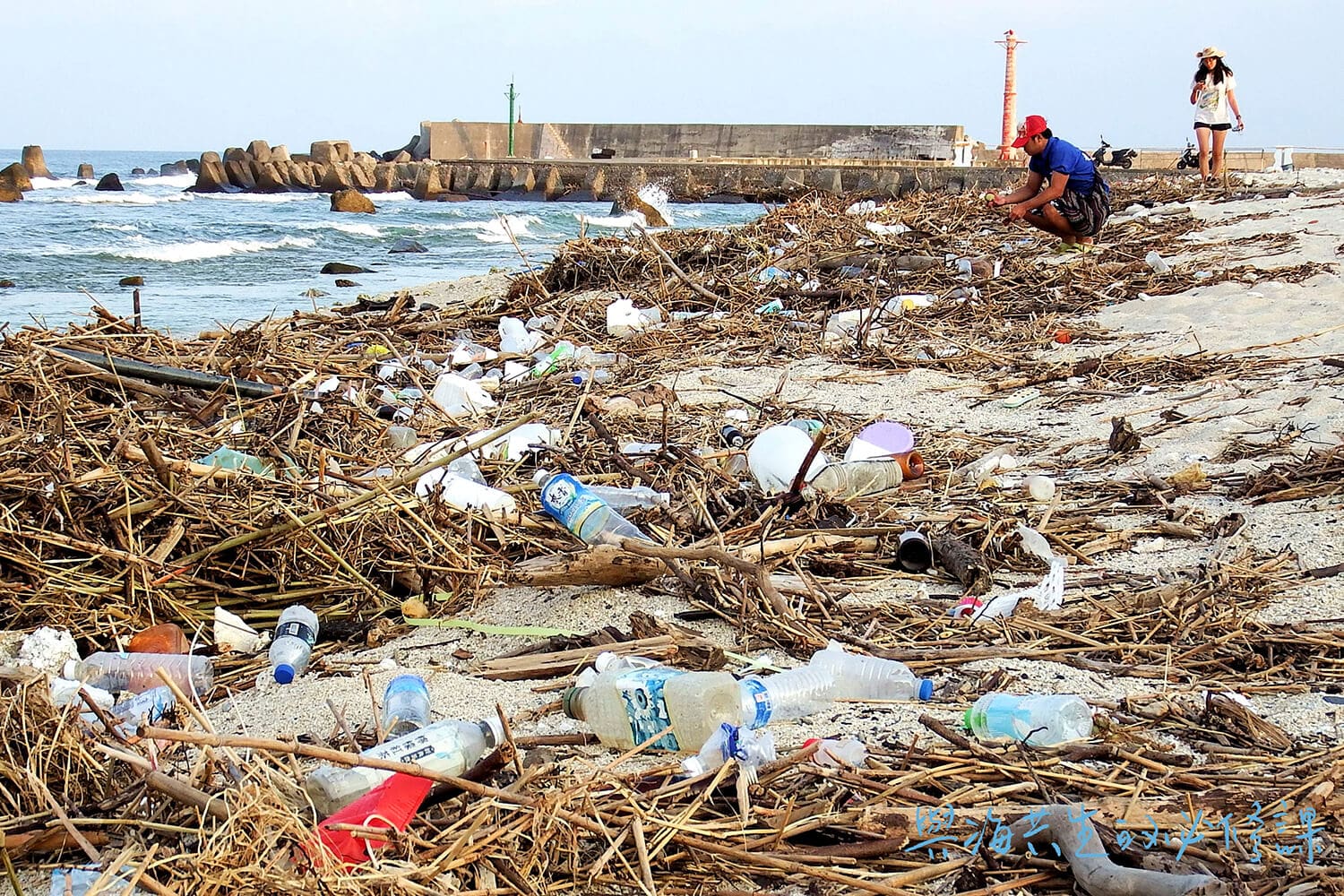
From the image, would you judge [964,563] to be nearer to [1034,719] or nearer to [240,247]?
[1034,719]

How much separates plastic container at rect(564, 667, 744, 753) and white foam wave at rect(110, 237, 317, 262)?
56.5ft

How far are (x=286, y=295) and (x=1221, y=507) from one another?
10601 mm

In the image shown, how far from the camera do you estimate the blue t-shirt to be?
7020 mm

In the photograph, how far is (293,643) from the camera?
2.27 metres

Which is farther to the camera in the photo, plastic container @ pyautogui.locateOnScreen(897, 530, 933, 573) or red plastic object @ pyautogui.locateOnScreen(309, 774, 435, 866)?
plastic container @ pyautogui.locateOnScreen(897, 530, 933, 573)

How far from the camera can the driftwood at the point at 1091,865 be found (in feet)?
4.11

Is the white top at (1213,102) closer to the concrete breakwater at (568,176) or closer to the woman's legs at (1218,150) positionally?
the woman's legs at (1218,150)

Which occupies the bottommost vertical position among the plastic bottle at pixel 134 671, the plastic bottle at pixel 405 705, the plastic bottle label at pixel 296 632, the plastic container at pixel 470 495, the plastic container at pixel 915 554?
the plastic bottle at pixel 134 671

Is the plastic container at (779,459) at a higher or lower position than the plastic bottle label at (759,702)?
higher

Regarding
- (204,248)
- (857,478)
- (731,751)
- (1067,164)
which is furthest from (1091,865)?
(204,248)

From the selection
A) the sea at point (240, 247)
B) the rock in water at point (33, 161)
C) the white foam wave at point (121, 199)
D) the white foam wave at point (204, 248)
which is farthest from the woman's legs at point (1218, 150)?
the rock in water at point (33, 161)

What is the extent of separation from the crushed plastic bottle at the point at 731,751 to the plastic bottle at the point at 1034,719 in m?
0.37

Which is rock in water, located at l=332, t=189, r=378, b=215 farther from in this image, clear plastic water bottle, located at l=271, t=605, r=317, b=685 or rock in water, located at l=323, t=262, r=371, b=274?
clear plastic water bottle, located at l=271, t=605, r=317, b=685

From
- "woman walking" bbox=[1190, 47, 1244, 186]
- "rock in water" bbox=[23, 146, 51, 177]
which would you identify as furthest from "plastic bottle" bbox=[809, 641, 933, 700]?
"rock in water" bbox=[23, 146, 51, 177]
